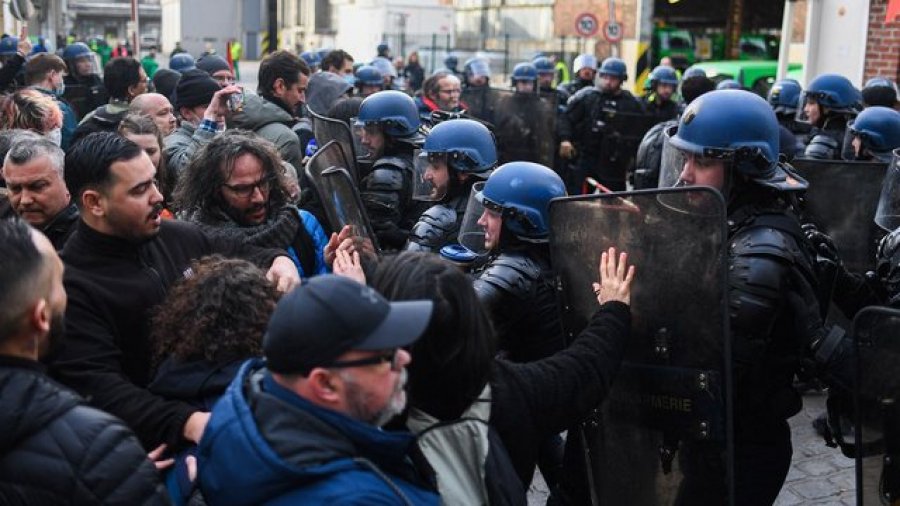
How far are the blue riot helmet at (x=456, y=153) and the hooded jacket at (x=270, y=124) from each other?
101 cm

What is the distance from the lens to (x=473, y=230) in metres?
3.75

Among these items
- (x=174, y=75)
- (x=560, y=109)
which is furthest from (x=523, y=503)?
(x=560, y=109)

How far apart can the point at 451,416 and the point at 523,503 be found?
0.86ft

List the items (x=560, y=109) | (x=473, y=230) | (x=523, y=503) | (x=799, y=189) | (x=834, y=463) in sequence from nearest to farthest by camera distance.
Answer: (x=523, y=503) → (x=799, y=189) → (x=473, y=230) → (x=834, y=463) → (x=560, y=109)

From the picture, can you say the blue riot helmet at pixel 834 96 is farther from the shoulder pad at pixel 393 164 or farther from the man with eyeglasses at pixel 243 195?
the man with eyeglasses at pixel 243 195

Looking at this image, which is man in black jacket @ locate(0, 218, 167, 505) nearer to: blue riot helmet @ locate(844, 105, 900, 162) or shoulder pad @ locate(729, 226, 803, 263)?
shoulder pad @ locate(729, 226, 803, 263)

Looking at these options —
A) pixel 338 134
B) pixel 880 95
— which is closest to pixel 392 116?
pixel 338 134

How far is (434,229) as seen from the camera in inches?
162

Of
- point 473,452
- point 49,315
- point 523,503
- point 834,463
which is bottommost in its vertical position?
point 834,463

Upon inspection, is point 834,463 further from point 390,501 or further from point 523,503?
point 390,501

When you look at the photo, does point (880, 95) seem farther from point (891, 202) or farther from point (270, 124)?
point (270, 124)

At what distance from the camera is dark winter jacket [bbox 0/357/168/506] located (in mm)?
1791

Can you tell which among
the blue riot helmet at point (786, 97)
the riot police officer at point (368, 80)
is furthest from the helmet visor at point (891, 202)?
the riot police officer at point (368, 80)

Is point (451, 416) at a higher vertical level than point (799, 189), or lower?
lower
